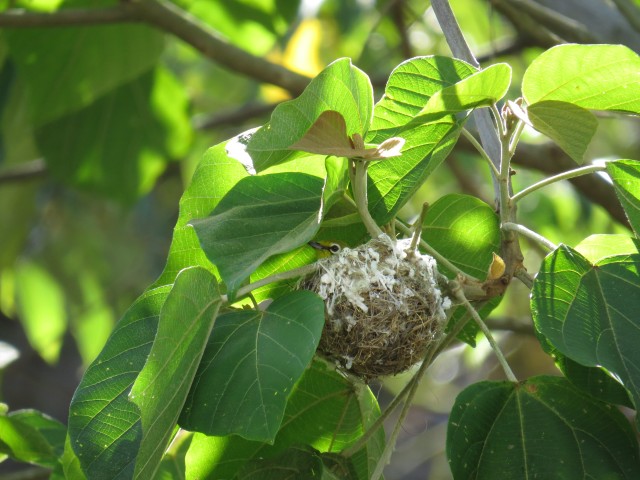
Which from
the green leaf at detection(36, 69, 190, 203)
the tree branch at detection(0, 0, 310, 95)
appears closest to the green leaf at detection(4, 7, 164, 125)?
the green leaf at detection(36, 69, 190, 203)

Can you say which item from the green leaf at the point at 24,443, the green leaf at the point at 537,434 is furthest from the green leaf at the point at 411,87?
the green leaf at the point at 24,443

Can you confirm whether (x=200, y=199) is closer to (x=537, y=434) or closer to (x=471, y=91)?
(x=471, y=91)

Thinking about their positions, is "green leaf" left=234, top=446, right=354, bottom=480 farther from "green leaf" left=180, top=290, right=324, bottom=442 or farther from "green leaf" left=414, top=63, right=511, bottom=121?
"green leaf" left=414, top=63, right=511, bottom=121

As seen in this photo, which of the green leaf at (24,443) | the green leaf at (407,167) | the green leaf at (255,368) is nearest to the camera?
the green leaf at (255,368)


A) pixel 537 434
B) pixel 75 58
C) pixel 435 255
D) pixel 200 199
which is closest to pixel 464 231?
pixel 435 255

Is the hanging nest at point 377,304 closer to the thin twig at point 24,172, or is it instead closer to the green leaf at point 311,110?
the green leaf at point 311,110

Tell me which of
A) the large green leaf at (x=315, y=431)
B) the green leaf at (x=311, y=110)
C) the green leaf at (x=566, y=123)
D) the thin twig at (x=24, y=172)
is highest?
the green leaf at (x=311, y=110)
